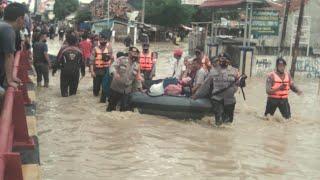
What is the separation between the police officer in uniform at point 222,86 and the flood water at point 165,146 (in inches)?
14.5

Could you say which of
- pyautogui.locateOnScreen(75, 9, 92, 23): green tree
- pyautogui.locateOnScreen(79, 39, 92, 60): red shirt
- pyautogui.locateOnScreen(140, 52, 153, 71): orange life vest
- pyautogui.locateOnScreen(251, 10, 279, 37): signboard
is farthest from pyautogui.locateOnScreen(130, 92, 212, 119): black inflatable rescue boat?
pyautogui.locateOnScreen(75, 9, 92, 23): green tree

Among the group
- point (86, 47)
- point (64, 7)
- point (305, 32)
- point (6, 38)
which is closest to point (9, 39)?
point (6, 38)

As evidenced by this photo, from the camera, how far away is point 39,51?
17.0 m

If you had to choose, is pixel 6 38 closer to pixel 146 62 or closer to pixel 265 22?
pixel 146 62

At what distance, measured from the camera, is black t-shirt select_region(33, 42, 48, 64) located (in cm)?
1684

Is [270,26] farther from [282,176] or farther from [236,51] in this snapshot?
[282,176]

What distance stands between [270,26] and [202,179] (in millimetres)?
21815

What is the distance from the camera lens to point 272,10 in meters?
29.3

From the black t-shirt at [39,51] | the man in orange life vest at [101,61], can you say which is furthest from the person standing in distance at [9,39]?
the black t-shirt at [39,51]

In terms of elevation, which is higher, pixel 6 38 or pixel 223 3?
pixel 223 3

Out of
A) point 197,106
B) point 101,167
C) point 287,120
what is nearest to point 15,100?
point 101,167

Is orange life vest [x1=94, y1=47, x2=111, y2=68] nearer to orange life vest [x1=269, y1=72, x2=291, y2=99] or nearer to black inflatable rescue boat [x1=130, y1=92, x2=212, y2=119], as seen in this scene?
black inflatable rescue boat [x1=130, y1=92, x2=212, y2=119]

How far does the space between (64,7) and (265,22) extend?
313 feet

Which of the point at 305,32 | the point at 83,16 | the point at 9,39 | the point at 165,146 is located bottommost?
the point at 165,146
